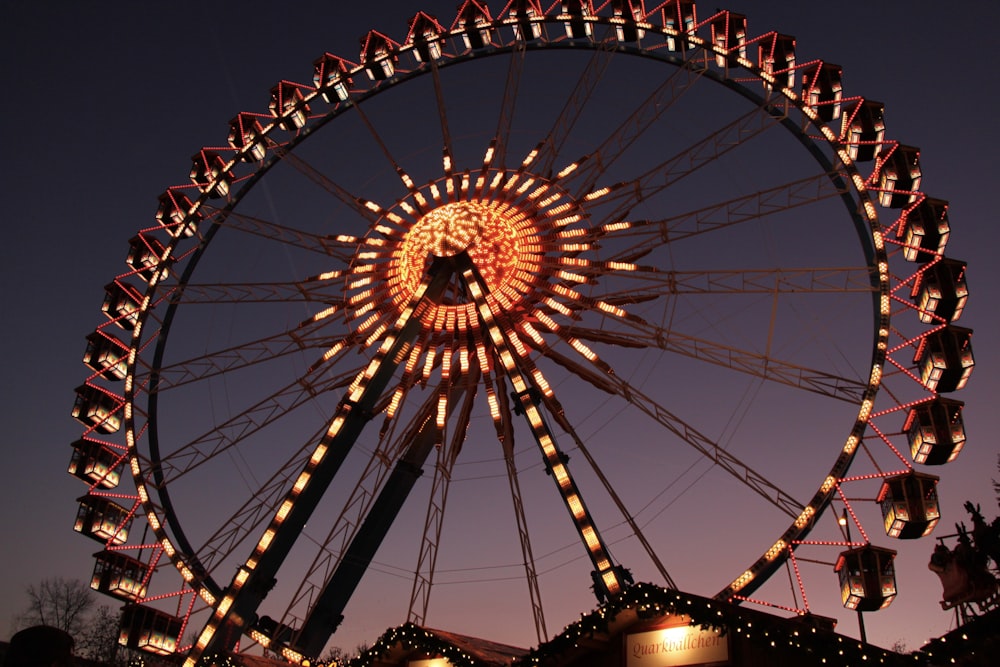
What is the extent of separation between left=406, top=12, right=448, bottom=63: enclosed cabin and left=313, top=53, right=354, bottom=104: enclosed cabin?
183 centimetres

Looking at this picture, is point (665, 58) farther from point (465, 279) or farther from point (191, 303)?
point (191, 303)

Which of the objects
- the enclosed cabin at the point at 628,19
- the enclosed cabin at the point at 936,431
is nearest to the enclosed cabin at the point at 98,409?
the enclosed cabin at the point at 628,19

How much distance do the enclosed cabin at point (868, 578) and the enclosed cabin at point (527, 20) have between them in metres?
13.4

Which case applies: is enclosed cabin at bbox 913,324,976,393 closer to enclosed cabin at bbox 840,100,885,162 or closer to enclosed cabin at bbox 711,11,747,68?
enclosed cabin at bbox 840,100,885,162

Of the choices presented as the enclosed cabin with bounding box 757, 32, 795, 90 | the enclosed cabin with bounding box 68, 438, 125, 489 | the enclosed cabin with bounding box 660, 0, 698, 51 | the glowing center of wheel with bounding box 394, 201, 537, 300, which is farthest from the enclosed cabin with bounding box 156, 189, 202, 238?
the enclosed cabin with bounding box 757, 32, 795, 90

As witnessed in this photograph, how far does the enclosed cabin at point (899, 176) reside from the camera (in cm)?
1739

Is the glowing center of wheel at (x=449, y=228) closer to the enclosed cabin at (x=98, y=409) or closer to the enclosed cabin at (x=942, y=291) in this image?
the enclosed cabin at (x=98, y=409)

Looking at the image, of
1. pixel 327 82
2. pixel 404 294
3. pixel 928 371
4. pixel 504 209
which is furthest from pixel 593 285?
pixel 327 82

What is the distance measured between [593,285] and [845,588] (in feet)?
25.5

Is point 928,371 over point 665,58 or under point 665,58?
under

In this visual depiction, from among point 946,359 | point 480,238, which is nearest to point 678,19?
point 480,238

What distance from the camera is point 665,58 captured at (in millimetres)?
19641

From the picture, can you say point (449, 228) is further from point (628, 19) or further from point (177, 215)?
point (177, 215)

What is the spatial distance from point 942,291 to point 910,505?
4.10 m
